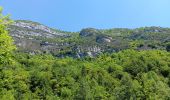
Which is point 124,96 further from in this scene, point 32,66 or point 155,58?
point 32,66

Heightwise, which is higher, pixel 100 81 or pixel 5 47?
pixel 5 47

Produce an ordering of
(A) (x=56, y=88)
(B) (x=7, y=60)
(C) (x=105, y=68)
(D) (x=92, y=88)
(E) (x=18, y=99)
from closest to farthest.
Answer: (B) (x=7, y=60) < (E) (x=18, y=99) < (D) (x=92, y=88) < (A) (x=56, y=88) < (C) (x=105, y=68)

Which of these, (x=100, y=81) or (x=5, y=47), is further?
(x=100, y=81)

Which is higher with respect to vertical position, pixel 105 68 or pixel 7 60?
pixel 7 60

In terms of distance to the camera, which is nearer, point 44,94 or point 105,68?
point 44,94

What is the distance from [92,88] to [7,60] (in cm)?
11244

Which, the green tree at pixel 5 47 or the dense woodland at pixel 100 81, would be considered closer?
the green tree at pixel 5 47

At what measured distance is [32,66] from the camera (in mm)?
199500

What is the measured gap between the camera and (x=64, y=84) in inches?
5984

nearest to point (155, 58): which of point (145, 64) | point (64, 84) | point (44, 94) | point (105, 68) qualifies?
point (145, 64)

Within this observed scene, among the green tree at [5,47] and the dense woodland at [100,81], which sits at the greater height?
the green tree at [5,47]

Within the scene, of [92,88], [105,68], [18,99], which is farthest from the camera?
[105,68]

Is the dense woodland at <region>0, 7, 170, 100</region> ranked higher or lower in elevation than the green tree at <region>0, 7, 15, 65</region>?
lower

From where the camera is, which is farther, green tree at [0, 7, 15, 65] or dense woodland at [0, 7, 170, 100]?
dense woodland at [0, 7, 170, 100]
